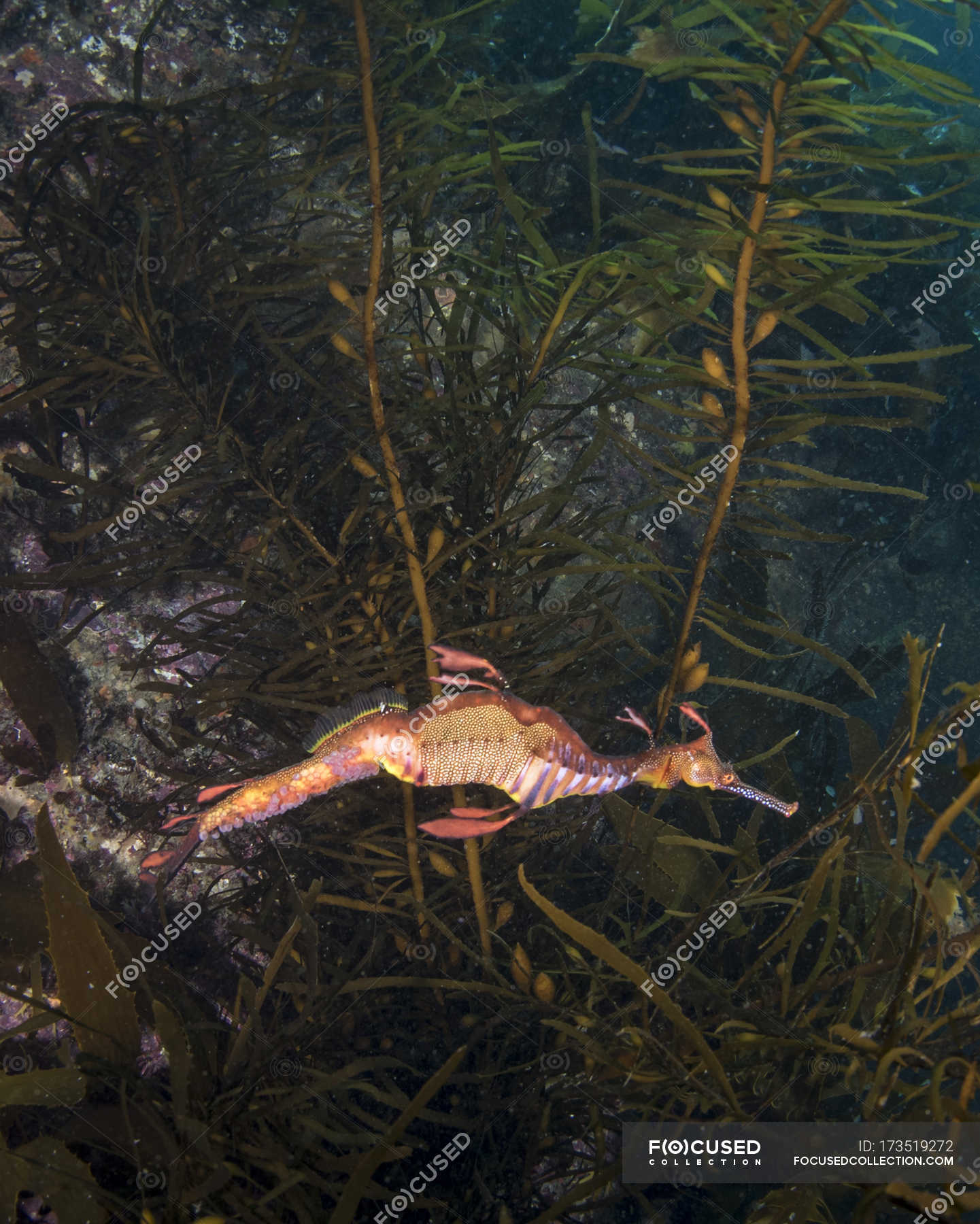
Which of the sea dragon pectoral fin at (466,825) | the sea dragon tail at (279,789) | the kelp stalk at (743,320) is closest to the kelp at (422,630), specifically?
the kelp stalk at (743,320)

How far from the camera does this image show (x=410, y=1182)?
2742mm

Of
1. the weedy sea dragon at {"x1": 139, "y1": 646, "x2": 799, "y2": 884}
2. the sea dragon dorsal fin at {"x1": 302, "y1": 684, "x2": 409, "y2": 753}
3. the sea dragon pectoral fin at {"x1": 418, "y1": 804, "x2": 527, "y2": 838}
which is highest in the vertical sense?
the sea dragon dorsal fin at {"x1": 302, "y1": 684, "x2": 409, "y2": 753}

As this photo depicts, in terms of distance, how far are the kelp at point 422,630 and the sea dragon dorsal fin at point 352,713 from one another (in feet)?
1.27

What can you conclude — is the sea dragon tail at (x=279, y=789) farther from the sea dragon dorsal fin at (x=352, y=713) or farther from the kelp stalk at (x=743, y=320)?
the kelp stalk at (x=743, y=320)

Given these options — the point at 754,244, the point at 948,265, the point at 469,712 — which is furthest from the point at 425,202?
the point at 948,265

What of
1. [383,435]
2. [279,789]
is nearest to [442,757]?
[279,789]

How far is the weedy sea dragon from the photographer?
6.91 feet

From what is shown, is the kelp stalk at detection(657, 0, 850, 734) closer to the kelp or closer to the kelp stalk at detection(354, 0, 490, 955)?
the kelp

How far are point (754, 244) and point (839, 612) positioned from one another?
5311 mm

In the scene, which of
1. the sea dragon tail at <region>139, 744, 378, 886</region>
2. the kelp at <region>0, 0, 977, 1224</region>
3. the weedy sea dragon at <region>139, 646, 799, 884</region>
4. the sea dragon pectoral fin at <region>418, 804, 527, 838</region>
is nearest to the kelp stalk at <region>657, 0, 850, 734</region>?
the kelp at <region>0, 0, 977, 1224</region>

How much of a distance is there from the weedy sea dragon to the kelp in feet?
1.32

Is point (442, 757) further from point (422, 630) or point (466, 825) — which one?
point (422, 630)

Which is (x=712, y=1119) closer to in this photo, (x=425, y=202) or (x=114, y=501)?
(x=114, y=501)

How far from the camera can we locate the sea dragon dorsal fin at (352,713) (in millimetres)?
2182
